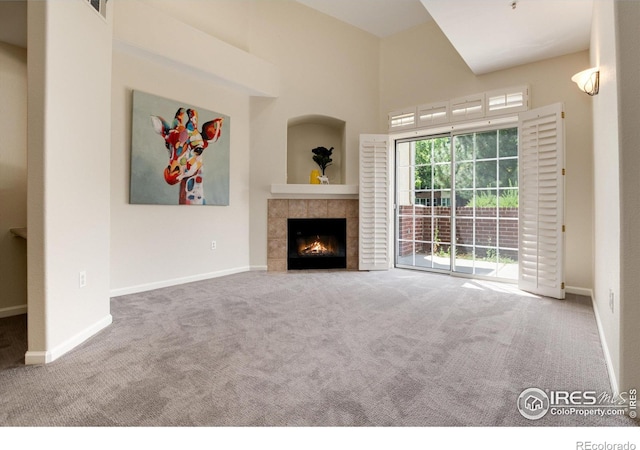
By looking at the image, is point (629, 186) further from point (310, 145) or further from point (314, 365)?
point (310, 145)

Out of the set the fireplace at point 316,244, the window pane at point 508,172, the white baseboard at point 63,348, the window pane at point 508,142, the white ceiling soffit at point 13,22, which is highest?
the white ceiling soffit at point 13,22

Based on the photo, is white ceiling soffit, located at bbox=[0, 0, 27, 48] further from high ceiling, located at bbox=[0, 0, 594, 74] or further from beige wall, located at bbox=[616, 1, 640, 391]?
beige wall, located at bbox=[616, 1, 640, 391]

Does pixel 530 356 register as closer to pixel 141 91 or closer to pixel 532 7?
pixel 532 7

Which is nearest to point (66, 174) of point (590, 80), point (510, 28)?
point (590, 80)

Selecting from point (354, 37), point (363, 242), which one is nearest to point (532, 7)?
point (354, 37)

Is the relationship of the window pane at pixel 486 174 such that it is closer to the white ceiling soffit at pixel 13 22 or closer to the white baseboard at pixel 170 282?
the white baseboard at pixel 170 282

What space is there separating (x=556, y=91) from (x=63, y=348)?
17.8 feet

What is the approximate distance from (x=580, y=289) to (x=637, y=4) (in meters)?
3.26

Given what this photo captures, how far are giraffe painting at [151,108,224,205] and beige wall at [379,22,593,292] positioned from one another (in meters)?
3.21

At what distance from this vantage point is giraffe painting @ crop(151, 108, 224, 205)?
158 inches

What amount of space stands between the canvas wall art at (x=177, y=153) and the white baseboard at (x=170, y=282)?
38.3 inches

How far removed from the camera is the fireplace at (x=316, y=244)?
5242 millimetres

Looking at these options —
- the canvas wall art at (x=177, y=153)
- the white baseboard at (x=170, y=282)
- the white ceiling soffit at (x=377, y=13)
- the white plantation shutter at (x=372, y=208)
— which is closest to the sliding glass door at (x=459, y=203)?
the white plantation shutter at (x=372, y=208)

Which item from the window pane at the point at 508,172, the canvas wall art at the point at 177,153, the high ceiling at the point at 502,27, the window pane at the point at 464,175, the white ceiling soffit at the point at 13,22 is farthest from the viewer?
the window pane at the point at 464,175
